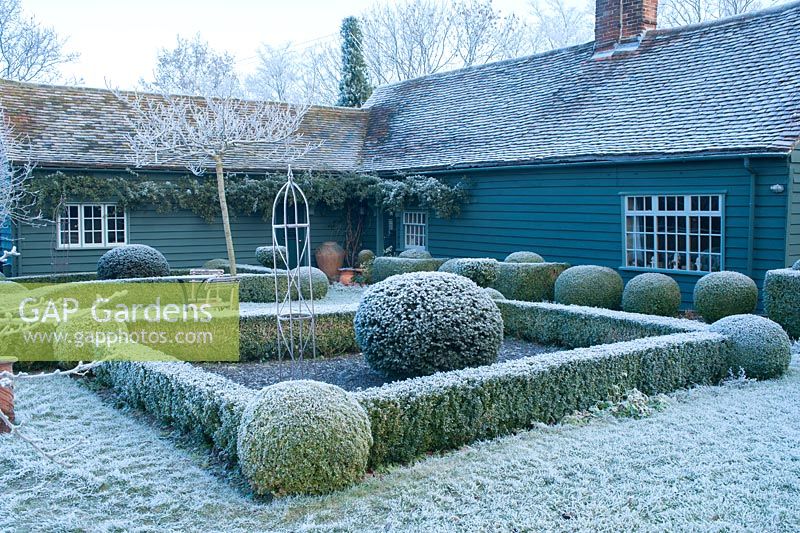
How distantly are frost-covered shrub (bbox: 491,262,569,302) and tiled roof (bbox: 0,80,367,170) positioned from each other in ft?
23.9

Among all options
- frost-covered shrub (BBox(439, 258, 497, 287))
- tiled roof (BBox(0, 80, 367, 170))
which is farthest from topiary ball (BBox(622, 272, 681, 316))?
tiled roof (BBox(0, 80, 367, 170))

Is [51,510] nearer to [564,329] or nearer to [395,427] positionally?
[395,427]

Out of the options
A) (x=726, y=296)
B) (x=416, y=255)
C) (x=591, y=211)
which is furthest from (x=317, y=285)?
(x=726, y=296)

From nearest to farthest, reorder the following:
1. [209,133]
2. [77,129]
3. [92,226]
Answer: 1. [209,133]
2. [92,226]
3. [77,129]

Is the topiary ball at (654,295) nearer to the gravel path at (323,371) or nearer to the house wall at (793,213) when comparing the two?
the house wall at (793,213)

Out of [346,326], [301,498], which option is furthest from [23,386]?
[301,498]

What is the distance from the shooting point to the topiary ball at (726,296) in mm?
10648

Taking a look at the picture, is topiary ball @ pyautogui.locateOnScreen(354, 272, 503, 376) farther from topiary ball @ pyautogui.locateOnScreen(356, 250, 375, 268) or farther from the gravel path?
topiary ball @ pyautogui.locateOnScreen(356, 250, 375, 268)

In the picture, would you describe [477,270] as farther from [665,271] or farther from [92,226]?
[92,226]

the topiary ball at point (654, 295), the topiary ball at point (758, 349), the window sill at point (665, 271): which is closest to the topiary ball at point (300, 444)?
the topiary ball at point (758, 349)

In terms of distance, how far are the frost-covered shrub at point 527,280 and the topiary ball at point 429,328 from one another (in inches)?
234

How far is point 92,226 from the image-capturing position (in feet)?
55.4

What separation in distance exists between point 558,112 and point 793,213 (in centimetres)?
605

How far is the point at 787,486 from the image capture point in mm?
4828
